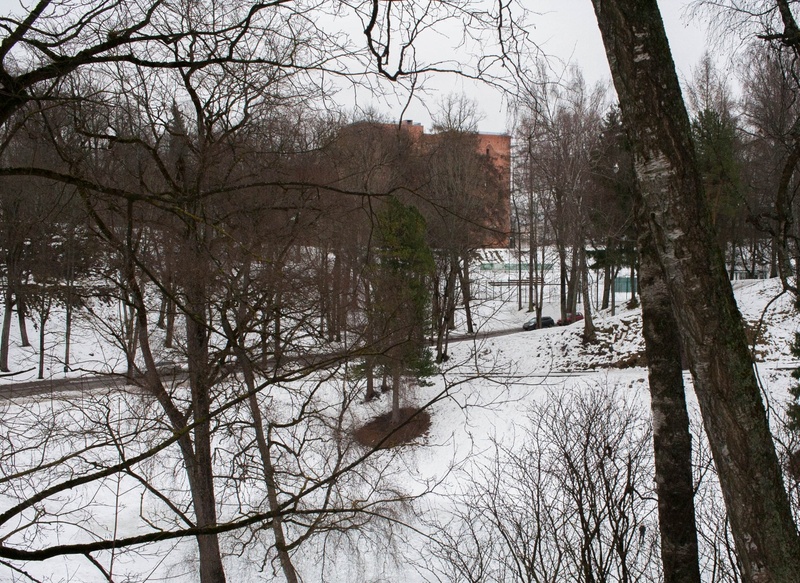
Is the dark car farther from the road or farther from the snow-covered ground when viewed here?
the road

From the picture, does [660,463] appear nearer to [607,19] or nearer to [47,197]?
[607,19]

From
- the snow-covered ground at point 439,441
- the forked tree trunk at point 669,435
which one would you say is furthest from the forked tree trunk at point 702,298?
the snow-covered ground at point 439,441

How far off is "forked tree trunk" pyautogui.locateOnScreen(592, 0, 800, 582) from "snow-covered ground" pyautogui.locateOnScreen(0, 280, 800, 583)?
9.23 ft

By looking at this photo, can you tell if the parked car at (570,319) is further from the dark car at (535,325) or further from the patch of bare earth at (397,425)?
the patch of bare earth at (397,425)

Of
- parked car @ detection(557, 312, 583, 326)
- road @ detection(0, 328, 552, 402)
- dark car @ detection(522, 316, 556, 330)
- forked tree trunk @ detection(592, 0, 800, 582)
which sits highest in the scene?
forked tree trunk @ detection(592, 0, 800, 582)

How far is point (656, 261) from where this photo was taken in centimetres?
453

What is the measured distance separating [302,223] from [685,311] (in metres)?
6.37

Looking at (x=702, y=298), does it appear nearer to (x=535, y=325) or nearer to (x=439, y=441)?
(x=439, y=441)

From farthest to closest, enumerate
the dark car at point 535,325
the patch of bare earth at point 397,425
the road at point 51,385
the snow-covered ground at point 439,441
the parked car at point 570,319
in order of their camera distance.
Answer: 1. the dark car at point 535,325
2. the parked car at point 570,319
3. the patch of bare earth at point 397,425
4. the snow-covered ground at point 439,441
5. the road at point 51,385

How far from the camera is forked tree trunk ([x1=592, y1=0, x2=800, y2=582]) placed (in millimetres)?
2822

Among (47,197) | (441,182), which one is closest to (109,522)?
(47,197)

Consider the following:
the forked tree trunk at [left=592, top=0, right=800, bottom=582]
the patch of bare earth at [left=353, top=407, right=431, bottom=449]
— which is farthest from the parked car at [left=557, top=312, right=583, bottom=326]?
the forked tree trunk at [left=592, top=0, right=800, bottom=582]

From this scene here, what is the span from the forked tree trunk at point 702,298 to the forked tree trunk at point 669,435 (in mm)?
1573

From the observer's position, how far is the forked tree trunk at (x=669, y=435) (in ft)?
14.8
